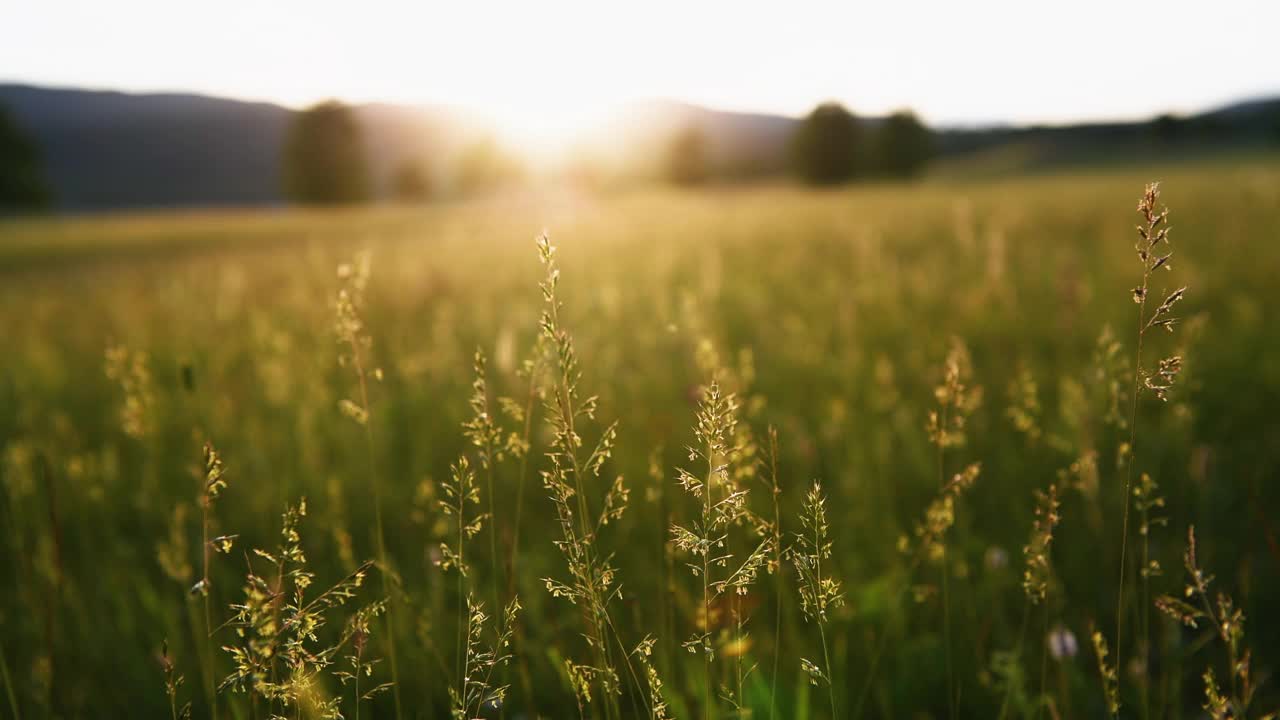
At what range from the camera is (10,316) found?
7.29 meters

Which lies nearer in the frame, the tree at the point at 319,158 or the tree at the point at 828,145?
the tree at the point at 319,158

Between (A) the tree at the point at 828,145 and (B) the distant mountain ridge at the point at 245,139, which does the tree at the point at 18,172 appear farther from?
(A) the tree at the point at 828,145

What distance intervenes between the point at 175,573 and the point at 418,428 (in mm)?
1753

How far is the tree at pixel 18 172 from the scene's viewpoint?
48281 mm

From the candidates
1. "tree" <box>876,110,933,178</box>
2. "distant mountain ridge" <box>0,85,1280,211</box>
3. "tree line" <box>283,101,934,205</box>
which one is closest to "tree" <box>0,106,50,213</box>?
"tree line" <box>283,101,934,205</box>

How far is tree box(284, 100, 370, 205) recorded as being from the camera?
65.9 m

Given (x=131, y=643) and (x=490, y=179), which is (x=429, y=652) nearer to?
(x=131, y=643)

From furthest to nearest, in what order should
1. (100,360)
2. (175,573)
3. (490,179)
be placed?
(490,179)
(100,360)
(175,573)

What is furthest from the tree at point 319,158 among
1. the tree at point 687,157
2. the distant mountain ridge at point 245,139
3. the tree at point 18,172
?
the tree at point 687,157

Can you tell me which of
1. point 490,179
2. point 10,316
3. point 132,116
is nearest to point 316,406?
point 10,316

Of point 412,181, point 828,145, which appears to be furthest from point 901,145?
point 412,181

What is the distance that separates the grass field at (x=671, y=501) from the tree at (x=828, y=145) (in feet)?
232

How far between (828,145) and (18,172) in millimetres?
64520

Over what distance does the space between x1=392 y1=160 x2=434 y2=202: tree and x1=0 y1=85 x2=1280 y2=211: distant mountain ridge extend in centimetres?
1239
